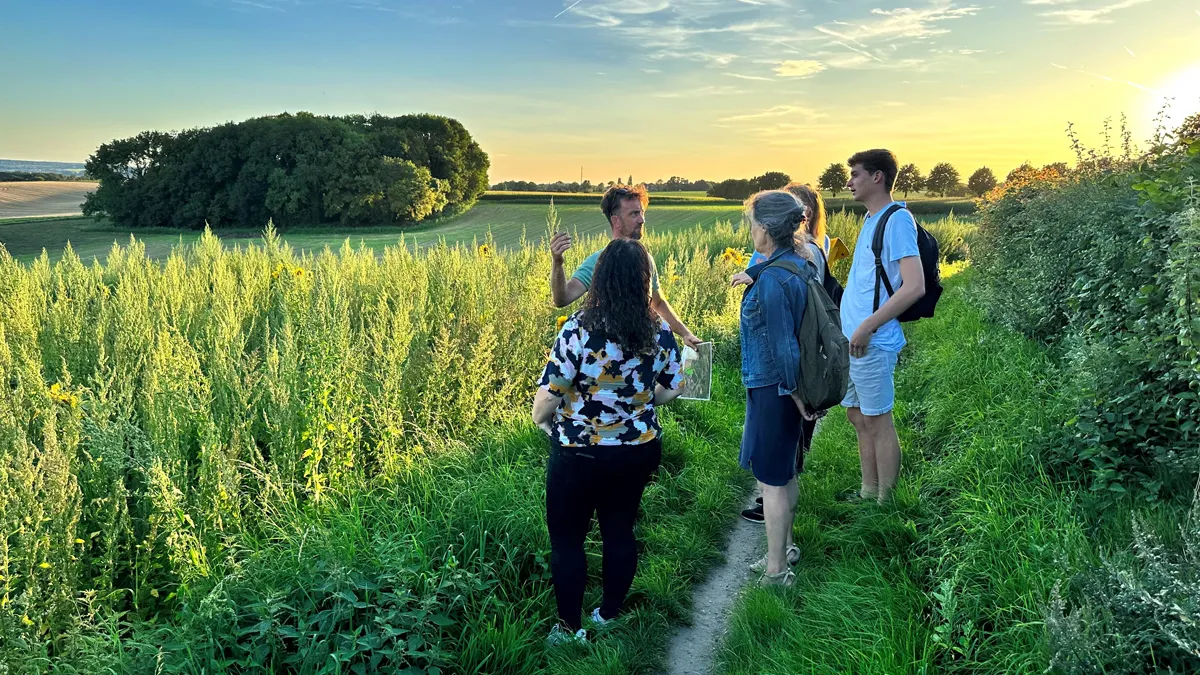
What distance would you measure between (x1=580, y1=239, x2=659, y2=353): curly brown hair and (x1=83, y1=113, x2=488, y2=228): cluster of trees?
153 ft

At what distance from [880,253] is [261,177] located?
5331 cm

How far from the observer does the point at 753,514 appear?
14.4 ft

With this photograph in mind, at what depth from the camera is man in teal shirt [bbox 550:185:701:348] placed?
3850mm

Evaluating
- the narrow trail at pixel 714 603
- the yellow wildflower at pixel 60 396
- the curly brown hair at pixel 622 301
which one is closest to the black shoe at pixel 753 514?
the narrow trail at pixel 714 603

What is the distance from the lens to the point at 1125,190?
4785mm

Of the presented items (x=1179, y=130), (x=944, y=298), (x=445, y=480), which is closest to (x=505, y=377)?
(x=445, y=480)

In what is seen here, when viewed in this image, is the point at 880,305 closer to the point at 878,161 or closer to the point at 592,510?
the point at 878,161

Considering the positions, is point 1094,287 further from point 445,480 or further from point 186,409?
point 186,409

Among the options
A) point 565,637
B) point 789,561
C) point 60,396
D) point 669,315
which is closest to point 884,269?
point 669,315

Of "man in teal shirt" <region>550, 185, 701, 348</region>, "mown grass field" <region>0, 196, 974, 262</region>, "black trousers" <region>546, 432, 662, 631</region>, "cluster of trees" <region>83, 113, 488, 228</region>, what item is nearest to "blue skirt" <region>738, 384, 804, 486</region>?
"black trousers" <region>546, 432, 662, 631</region>

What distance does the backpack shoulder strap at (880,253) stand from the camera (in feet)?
12.2

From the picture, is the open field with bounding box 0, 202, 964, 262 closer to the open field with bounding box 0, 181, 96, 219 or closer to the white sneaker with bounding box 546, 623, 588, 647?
the open field with bounding box 0, 181, 96, 219

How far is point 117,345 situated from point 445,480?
9.80 ft

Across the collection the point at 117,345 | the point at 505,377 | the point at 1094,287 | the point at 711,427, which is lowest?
the point at 711,427
